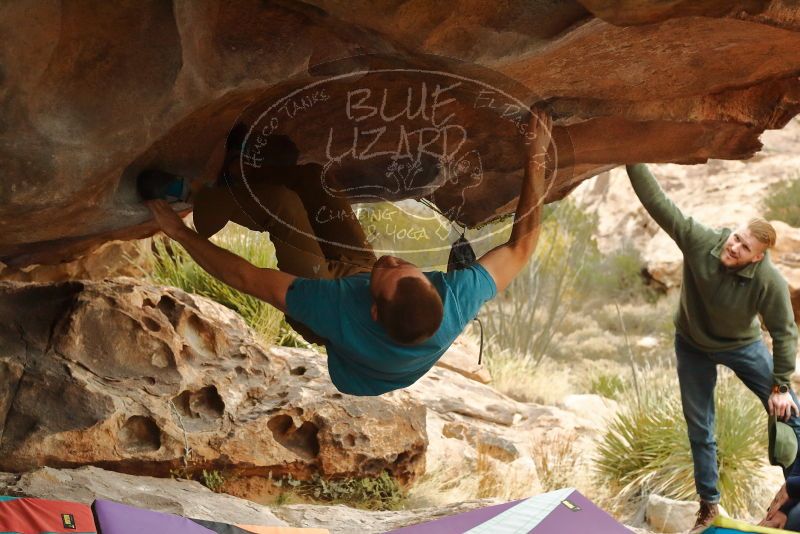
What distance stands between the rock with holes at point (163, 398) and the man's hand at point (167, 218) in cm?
105

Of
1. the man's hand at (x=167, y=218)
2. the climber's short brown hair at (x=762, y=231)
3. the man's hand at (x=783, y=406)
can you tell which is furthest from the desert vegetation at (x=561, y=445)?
the man's hand at (x=783, y=406)

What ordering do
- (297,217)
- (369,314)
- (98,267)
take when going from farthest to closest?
(98,267)
(297,217)
(369,314)

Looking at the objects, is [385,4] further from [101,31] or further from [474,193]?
[474,193]

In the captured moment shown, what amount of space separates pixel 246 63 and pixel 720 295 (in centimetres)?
292

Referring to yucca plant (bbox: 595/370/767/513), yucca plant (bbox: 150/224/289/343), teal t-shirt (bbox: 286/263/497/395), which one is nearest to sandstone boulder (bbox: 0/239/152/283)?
yucca plant (bbox: 150/224/289/343)

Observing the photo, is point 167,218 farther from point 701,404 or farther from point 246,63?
point 701,404

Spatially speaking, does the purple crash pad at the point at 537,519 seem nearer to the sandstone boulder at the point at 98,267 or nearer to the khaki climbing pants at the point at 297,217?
the khaki climbing pants at the point at 297,217

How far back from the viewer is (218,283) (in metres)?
7.23

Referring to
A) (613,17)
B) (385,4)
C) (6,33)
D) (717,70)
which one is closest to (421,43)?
(385,4)

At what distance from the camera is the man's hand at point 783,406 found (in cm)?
473

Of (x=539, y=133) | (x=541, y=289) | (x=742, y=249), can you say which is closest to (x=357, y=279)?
(x=539, y=133)

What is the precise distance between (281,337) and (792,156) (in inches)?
628

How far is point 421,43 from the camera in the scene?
299 cm

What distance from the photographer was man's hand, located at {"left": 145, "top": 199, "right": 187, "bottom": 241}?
11.5 feet
